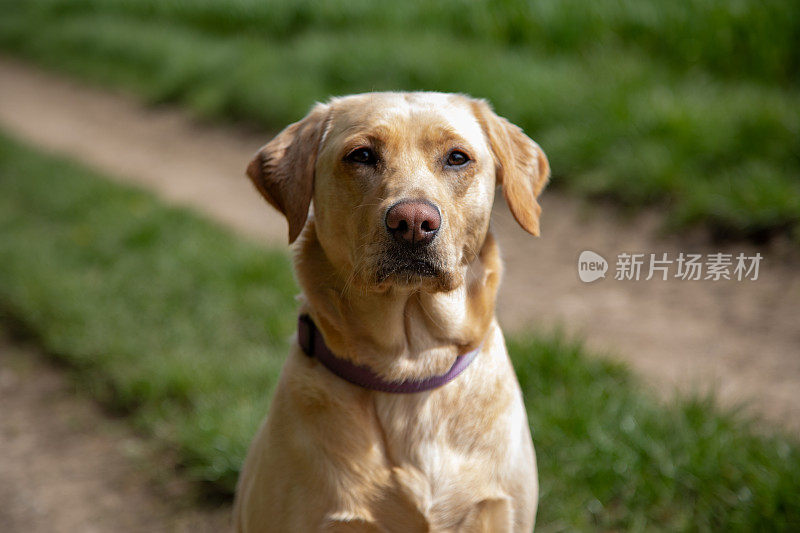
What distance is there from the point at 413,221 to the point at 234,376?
2.11m

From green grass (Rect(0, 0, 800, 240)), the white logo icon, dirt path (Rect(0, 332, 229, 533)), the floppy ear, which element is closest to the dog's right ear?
the floppy ear

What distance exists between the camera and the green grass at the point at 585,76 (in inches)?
200

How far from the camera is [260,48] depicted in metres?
9.11

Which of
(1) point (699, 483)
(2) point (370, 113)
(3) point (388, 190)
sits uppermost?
(2) point (370, 113)

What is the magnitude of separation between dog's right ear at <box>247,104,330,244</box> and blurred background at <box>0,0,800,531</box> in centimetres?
134

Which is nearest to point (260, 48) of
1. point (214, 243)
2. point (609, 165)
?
point (214, 243)

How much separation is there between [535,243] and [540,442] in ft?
7.74

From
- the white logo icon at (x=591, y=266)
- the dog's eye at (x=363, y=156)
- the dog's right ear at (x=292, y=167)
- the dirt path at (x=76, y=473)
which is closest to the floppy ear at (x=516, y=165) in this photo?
the dog's eye at (x=363, y=156)

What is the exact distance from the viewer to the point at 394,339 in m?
2.24

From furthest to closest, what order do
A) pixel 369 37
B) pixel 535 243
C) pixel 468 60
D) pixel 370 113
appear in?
pixel 369 37 < pixel 468 60 < pixel 535 243 < pixel 370 113

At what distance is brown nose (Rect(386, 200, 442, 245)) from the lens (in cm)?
199

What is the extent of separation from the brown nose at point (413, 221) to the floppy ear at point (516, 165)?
Result: 1.42ft

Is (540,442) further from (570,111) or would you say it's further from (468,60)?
(468,60)

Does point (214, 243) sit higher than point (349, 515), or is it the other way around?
point (349, 515)
